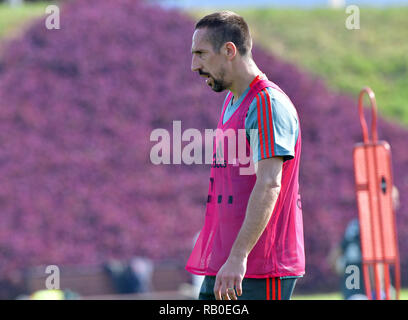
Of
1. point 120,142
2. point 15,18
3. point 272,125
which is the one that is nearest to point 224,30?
point 272,125

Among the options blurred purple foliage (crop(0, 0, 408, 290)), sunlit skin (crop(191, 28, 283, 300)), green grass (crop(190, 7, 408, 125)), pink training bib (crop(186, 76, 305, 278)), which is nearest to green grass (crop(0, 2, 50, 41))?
blurred purple foliage (crop(0, 0, 408, 290))

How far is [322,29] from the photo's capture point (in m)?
28.2

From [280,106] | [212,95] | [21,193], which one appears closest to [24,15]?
Answer: [212,95]

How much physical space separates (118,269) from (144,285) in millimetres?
906

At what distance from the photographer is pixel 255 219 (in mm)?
3584

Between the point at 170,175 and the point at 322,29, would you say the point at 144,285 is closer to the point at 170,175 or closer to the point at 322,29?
the point at 170,175

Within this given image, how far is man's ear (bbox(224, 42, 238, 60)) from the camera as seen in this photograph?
390 cm

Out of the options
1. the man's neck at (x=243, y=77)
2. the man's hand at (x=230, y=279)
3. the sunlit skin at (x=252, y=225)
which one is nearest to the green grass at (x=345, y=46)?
the man's neck at (x=243, y=77)

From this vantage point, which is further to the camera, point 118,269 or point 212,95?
point 212,95

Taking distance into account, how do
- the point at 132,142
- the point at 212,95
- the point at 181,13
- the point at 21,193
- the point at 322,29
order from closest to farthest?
the point at 21,193
the point at 132,142
the point at 212,95
the point at 181,13
the point at 322,29

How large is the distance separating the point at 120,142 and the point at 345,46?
37.2 ft

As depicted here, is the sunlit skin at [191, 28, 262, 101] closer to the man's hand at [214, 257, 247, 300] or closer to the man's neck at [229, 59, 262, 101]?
the man's neck at [229, 59, 262, 101]

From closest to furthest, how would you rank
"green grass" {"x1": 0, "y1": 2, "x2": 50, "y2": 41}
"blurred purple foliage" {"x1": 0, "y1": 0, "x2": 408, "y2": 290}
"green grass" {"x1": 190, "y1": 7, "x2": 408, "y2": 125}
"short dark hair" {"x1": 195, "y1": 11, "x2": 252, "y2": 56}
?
"short dark hair" {"x1": 195, "y1": 11, "x2": 252, "y2": 56} < "blurred purple foliage" {"x1": 0, "y1": 0, "x2": 408, "y2": 290} < "green grass" {"x1": 0, "y1": 2, "x2": 50, "y2": 41} < "green grass" {"x1": 190, "y1": 7, "x2": 408, "y2": 125}

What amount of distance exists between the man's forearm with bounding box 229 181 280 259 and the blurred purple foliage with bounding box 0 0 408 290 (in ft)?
41.4
